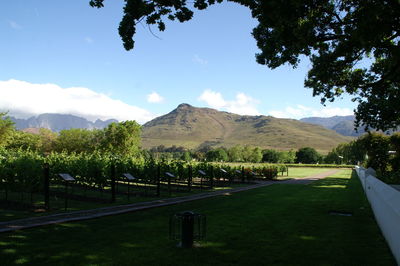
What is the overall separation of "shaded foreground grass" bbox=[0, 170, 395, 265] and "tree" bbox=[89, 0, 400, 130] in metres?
5.19

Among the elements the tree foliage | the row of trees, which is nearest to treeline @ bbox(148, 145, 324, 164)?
the row of trees

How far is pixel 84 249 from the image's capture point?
743cm

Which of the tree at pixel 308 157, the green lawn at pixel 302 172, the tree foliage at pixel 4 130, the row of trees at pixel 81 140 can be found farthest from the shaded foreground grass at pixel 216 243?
the tree at pixel 308 157

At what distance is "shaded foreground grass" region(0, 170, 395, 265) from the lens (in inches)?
266

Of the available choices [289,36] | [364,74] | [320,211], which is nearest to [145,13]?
[289,36]

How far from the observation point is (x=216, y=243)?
8.23m

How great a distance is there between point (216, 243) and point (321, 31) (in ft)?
29.0

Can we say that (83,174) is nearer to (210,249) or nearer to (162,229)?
(162,229)

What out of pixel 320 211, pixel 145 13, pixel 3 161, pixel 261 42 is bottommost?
pixel 320 211

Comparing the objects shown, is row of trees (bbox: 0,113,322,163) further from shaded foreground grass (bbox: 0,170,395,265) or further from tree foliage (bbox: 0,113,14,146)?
shaded foreground grass (bbox: 0,170,395,265)

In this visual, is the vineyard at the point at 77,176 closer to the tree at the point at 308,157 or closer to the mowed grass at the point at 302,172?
the mowed grass at the point at 302,172

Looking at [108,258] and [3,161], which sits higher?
[3,161]

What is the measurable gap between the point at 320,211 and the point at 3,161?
14.7 m

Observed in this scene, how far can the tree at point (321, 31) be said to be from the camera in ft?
28.2
